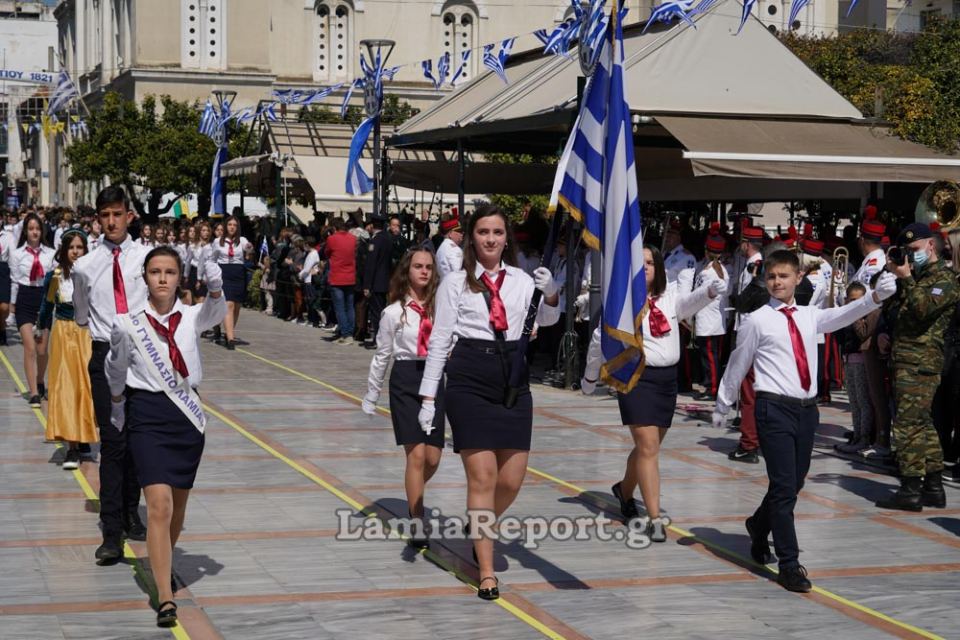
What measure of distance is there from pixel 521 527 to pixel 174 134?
4479 cm

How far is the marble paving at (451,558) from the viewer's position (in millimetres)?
6750

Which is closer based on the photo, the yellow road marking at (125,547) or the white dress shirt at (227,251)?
the yellow road marking at (125,547)

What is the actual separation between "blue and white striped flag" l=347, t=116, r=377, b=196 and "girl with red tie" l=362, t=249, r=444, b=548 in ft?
55.1

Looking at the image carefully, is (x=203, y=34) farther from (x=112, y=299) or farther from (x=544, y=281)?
(x=544, y=281)

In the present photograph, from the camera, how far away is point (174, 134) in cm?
5147

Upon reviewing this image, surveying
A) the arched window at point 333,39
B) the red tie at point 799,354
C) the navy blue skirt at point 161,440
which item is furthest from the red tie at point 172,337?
the arched window at point 333,39

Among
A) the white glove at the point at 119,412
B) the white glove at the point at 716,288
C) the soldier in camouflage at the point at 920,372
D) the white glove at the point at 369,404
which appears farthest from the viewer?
the soldier in camouflage at the point at 920,372

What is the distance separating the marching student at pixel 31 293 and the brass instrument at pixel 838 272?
743 centimetres

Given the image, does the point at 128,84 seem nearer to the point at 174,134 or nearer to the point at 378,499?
the point at 174,134

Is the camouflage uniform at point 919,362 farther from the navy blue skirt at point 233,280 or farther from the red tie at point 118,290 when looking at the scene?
the navy blue skirt at point 233,280

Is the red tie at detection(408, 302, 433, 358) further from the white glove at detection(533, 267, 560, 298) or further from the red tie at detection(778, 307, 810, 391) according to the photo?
the red tie at detection(778, 307, 810, 391)

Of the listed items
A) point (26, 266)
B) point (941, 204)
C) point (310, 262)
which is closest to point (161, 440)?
point (941, 204)

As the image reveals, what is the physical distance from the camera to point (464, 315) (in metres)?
7.18

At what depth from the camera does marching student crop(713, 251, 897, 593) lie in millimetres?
7492
